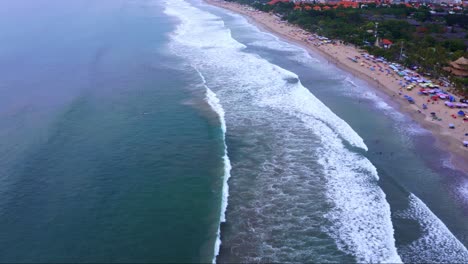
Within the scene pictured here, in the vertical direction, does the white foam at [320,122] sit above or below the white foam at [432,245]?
above

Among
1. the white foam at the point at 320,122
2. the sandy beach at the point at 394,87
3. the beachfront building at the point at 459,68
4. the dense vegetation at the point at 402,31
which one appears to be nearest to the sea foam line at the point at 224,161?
the white foam at the point at 320,122

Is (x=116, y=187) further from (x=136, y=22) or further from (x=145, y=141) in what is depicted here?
(x=136, y=22)

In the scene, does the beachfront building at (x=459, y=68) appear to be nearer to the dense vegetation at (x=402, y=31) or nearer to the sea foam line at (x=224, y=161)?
the dense vegetation at (x=402, y=31)

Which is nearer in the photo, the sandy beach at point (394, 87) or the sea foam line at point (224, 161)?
the sea foam line at point (224, 161)

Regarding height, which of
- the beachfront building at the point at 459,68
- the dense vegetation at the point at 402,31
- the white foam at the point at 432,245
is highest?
the dense vegetation at the point at 402,31

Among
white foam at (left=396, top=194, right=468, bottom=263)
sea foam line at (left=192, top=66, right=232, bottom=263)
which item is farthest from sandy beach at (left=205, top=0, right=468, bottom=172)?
sea foam line at (left=192, top=66, right=232, bottom=263)
